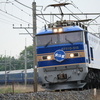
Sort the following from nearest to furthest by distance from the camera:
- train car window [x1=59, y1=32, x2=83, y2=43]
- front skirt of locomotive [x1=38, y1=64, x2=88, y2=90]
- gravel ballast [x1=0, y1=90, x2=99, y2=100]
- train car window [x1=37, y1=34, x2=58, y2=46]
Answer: gravel ballast [x1=0, y1=90, x2=99, y2=100], front skirt of locomotive [x1=38, y1=64, x2=88, y2=90], train car window [x1=59, y1=32, x2=83, y2=43], train car window [x1=37, y1=34, x2=58, y2=46]

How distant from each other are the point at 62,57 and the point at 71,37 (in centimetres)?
116

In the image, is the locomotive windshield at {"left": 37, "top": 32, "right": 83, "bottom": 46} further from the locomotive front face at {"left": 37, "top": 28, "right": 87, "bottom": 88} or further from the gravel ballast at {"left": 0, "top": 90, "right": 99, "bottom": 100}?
the gravel ballast at {"left": 0, "top": 90, "right": 99, "bottom": 100}

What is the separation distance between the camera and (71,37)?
17.4 meters

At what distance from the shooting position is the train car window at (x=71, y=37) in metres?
17.2

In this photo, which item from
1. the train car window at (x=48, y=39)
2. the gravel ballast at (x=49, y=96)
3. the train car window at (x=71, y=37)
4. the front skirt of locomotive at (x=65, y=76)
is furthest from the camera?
the train car window at (x=48, y=39)

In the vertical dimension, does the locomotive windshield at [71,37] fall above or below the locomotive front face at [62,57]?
above

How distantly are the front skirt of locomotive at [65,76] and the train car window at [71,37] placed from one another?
131 centimetres

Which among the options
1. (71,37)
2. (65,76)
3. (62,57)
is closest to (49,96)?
(65,76)

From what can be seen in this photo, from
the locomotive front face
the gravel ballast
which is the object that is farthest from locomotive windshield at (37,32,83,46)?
the gravel ballast

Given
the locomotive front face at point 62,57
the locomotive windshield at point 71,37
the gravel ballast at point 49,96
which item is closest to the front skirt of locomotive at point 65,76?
the locomotive front face at point 62,57

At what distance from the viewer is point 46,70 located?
1744 centimetres

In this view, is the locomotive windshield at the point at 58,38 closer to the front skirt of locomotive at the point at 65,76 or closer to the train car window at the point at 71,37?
the train car window at the point at 71,37

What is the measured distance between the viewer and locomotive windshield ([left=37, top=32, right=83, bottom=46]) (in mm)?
17328

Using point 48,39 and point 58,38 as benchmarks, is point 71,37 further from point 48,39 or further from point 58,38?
point 48,39
